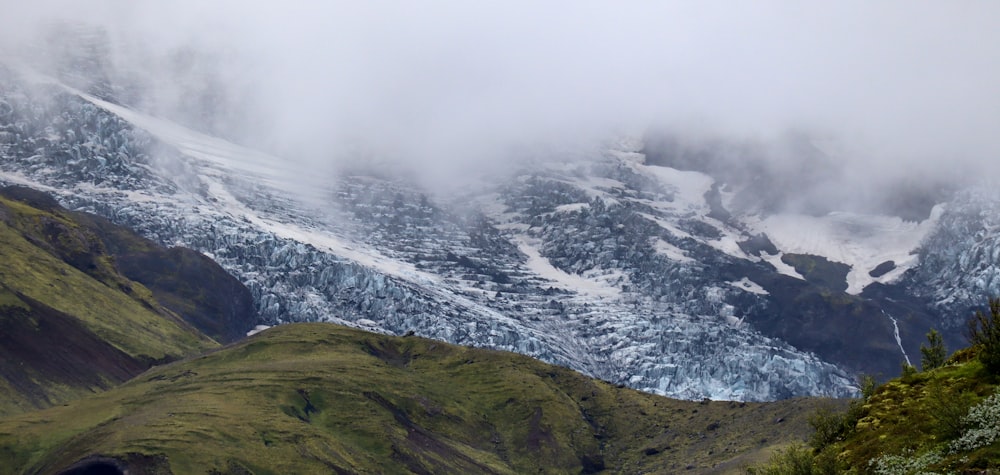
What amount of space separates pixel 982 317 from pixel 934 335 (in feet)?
43.1

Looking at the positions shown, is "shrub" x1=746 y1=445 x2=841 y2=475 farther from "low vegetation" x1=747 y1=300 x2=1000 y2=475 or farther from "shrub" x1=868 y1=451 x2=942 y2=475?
"shrub" x1=868 y1=451 x2=942 y2=475

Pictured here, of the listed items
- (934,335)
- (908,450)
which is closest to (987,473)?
(908,450)

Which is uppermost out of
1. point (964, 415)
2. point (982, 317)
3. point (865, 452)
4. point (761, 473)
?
point (982, 317)

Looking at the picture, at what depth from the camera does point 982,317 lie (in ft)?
135

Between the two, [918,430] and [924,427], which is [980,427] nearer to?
[924,427]

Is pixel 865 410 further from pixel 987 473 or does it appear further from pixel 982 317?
pixel 987 473

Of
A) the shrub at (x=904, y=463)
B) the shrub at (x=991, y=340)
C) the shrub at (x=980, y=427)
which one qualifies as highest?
the shrub at (x=991, y=340)

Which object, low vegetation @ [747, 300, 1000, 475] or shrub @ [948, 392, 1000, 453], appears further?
low vegetation @ [747, 300, 1000, 475]

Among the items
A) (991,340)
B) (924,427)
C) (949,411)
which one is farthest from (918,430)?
(991,340)

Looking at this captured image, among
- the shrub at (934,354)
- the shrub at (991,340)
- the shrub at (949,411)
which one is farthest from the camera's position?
the shrub at (934,354)

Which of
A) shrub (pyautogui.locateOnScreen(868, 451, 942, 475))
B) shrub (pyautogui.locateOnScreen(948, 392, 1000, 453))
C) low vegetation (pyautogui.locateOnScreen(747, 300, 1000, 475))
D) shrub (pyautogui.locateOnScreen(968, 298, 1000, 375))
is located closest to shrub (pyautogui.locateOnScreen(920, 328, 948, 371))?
low vegetation (pyautogui.locateOnScreen(747, 300, 1000, 475))

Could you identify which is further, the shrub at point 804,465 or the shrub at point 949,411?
the shrub at point 804,465

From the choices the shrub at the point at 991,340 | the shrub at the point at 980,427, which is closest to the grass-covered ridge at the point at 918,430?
the shrub at the point at 980,427

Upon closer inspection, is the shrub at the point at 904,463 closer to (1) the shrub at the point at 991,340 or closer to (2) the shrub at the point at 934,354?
(1) the shrub at the point at 991,340
